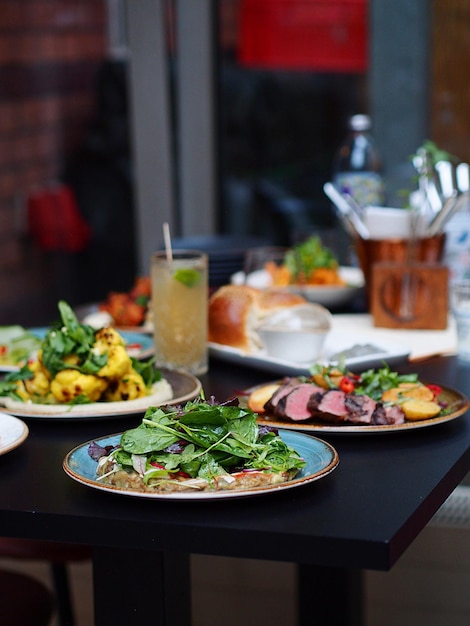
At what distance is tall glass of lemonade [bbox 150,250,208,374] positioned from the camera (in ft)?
5.92

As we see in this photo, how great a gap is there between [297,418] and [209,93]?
11.2 ft

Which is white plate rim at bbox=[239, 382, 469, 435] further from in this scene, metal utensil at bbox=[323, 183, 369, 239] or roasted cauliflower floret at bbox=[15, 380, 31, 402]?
metal utensil at bbox=[323, 183, 369, 239]

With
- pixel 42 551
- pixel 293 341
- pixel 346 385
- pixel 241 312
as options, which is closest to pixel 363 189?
pixel 241 312

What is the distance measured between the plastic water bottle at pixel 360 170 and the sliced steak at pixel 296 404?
1340 mm

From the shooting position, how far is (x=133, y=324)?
2156 millimetres

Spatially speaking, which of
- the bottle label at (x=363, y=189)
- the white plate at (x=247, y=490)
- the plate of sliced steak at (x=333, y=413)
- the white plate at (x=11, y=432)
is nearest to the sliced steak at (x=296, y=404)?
the plate of sliced steak at (x=333, y=413)

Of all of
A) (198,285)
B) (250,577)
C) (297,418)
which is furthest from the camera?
(250,577)

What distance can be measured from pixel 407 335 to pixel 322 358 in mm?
305

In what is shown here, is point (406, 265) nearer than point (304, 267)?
Yes

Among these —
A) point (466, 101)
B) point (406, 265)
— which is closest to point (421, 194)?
point (406, 265)

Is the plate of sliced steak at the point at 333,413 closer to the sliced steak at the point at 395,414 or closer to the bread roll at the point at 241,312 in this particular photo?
the sliced steak at the point at 395,414

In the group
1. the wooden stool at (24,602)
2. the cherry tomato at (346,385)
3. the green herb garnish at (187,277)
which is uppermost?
the green herb garnish at (187,277)

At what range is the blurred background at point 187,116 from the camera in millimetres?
4266

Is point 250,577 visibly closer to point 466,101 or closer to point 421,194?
point 421,194
